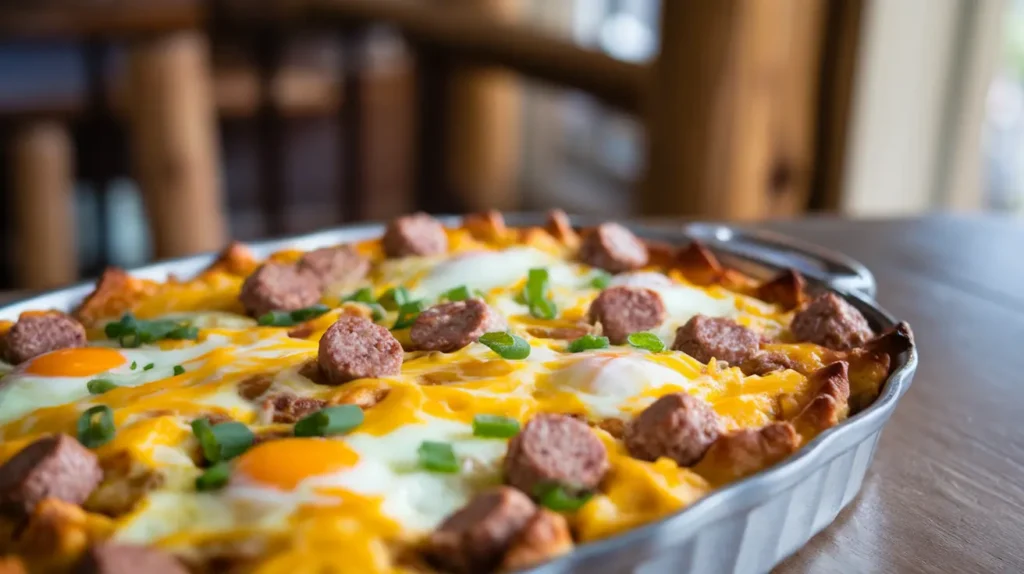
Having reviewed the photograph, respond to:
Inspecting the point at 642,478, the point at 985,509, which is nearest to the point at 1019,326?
the point at 985,509

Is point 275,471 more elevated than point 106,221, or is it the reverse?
point 275,471

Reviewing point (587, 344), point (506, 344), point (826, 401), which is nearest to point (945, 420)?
point (826, 401)

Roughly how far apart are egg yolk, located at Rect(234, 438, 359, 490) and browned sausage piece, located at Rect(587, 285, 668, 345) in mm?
571

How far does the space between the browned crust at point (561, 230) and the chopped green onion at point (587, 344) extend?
1.96 feet

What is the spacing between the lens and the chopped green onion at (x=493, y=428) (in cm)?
128

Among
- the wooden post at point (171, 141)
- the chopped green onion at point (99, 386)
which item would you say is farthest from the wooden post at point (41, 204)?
the chopped green onion at point (99, 386)

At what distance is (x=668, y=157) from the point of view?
3.68 meters

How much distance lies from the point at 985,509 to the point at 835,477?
29 centimetres

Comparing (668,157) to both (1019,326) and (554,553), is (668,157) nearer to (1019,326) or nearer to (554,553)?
(1019,326)

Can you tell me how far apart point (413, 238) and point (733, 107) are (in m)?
1.80

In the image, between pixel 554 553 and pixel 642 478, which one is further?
pixel 642 478

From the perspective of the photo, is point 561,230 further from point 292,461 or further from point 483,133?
point 483,133

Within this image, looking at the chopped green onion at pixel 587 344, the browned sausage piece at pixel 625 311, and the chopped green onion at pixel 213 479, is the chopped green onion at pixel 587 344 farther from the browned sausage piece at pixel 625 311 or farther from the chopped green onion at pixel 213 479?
the chopped green onion at pixel 213 479

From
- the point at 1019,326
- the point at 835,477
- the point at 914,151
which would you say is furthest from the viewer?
the point at 914,151
